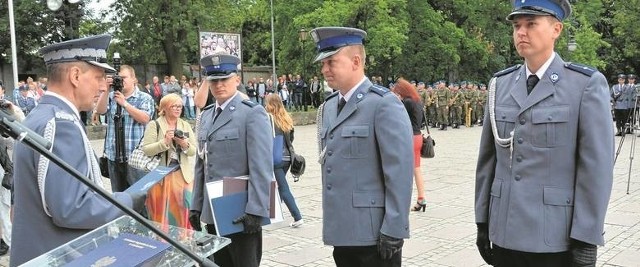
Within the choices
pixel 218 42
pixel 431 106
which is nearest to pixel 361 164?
pixel 218 42

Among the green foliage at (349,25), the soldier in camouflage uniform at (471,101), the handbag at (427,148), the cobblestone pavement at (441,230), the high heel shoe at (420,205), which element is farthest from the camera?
the green foliage at (349,25)

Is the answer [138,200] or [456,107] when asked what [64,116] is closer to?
[138,200]

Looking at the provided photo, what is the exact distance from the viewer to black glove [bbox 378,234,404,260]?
3172mm

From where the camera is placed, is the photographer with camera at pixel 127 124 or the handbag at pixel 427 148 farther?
the handbag at pixel 427 148

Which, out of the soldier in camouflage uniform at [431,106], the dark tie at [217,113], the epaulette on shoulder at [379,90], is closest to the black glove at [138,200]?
the epaulette on shoulder at [379,90]

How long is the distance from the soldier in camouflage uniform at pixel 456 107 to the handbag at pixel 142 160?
1975 centimetres

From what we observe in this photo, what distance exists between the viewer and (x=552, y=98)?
2.77 metres

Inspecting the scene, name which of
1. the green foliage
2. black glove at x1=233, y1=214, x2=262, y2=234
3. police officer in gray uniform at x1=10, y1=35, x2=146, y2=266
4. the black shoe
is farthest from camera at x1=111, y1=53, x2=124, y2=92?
the green foliage

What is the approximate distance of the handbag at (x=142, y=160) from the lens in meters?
5.61

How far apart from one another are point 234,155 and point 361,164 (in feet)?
3.67

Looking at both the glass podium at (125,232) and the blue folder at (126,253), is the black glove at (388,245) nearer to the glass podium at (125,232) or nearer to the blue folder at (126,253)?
the glass podium at (125,232)

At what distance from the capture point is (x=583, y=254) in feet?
8.68

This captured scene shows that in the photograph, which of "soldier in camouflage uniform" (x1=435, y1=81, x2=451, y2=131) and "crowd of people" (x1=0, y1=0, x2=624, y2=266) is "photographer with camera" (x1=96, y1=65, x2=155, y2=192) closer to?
"crowd of people" (x1=0, y1=0, x2=624, y2=266)

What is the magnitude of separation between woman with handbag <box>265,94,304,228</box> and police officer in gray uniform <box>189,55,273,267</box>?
8.48ft
